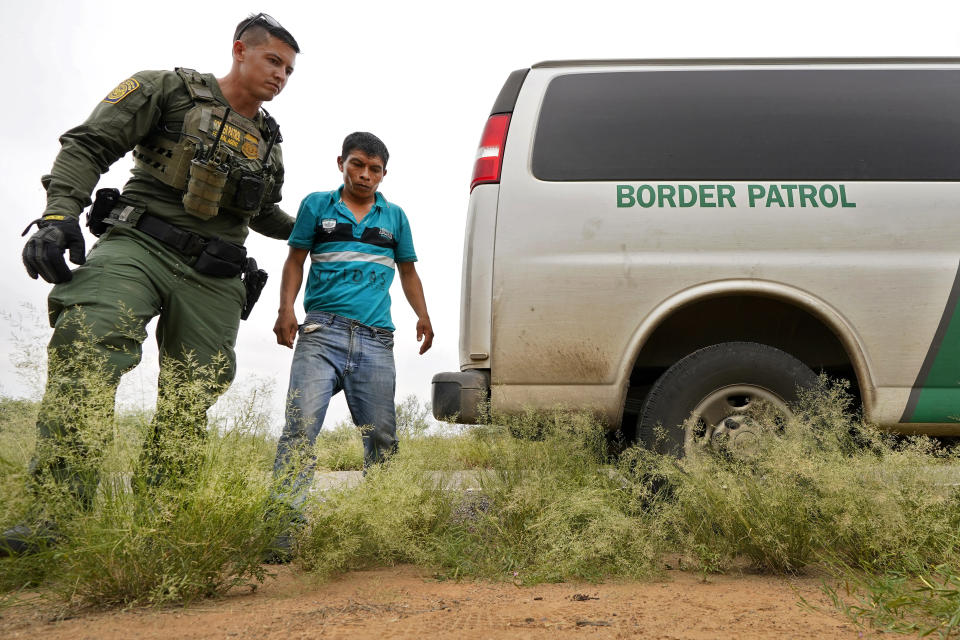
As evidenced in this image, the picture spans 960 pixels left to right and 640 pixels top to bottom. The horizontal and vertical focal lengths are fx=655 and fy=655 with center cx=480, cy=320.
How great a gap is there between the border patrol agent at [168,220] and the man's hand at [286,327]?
240 millimetres

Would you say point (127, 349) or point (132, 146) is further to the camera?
point (132, 146)

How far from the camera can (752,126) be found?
10.5ft

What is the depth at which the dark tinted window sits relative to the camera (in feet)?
10.2

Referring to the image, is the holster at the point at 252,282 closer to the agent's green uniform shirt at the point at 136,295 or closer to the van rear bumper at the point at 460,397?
the agent's green uniform shirt at the point at 136,295

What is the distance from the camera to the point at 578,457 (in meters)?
2.83

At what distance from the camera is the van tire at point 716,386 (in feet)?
9.66

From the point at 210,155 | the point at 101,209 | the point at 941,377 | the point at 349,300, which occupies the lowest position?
the point at 941,377

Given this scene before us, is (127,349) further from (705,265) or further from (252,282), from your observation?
(705,265)

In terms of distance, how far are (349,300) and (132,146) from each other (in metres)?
1.21

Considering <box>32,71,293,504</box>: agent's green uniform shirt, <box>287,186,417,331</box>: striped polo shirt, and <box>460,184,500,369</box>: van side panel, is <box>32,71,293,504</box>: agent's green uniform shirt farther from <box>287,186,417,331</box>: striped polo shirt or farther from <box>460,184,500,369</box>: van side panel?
<box>460,184,500,369</box>: van side panel

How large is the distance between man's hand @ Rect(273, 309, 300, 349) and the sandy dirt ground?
1213mm

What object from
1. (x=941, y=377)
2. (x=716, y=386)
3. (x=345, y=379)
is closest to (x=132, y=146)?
(x=345, y=379)

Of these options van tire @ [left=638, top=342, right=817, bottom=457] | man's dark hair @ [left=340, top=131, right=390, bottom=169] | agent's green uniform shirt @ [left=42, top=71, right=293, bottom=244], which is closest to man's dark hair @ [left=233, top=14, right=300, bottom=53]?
agent's green uniform shirt @ [left=42, top=71, right=293, bottom=244]

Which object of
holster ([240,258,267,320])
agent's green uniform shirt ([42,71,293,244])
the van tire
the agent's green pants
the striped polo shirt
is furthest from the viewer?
holster ([240,258,267,320])
